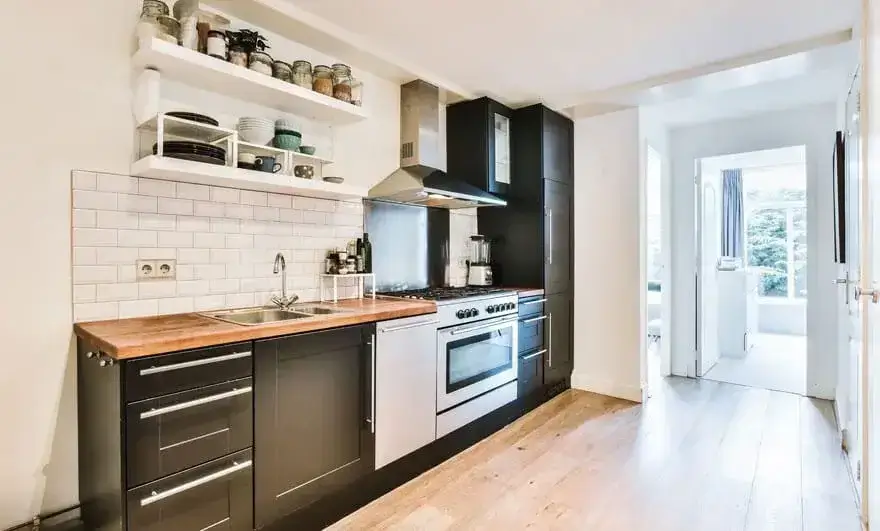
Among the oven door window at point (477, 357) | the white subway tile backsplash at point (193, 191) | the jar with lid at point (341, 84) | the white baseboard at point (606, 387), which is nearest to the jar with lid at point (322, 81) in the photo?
the jar with lid at point (341, 84)

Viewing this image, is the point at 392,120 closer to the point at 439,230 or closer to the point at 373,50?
the point at 373,50

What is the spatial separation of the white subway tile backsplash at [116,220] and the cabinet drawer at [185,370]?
82cm

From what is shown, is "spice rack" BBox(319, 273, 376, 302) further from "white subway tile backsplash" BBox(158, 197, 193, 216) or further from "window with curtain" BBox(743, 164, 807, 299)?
"window with curtain" BBox(743, 164, 807, 299)

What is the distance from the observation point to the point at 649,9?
235cm

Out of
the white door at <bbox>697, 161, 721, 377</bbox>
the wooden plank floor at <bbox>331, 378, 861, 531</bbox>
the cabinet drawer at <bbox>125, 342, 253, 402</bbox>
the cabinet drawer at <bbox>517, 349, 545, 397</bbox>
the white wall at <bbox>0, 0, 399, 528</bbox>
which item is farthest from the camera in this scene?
the white door at <bbox>697, 161, 721, 377</bbox>

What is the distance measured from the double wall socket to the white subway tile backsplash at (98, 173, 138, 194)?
33 centimetres

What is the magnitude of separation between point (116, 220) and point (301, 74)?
1.18 metres

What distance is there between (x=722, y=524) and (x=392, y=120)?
3.07 meters

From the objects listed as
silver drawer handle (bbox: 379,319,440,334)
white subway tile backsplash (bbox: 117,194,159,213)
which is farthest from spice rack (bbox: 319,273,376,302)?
white subway tile backsplash (bbox: 117,194,159,213)

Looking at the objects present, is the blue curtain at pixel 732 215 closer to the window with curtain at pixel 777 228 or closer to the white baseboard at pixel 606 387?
the window with curtain at pixel 777 228

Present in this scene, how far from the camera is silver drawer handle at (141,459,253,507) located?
1502 millimetres

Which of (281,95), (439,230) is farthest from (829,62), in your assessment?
(281,95)

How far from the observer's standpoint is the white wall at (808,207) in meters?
3.79

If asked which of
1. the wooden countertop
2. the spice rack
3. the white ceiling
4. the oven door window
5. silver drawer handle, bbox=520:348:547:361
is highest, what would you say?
the white ceiling
